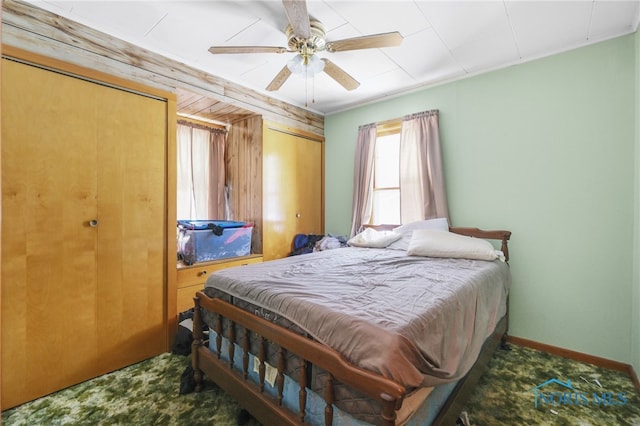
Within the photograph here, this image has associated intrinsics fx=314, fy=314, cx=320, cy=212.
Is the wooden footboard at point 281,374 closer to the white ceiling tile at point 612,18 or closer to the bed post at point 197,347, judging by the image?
the bed post at point 197,347

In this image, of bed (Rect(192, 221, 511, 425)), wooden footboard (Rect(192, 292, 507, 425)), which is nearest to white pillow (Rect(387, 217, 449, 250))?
bed (Rect(192, 221, 511, 425))

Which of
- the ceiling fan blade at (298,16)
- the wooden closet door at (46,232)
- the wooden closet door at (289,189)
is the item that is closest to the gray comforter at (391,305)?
the wooden closet door at (46,232)

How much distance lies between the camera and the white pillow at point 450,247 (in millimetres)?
2580

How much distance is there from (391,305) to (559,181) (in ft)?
6.94

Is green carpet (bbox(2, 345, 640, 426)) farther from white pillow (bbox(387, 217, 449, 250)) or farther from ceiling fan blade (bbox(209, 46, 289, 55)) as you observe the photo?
ceiling fan blade (bbox(209, 46, 289, 55))

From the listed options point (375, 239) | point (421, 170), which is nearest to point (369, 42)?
point (421, 170)

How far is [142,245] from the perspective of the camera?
2541mm

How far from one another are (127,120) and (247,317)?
186 cm

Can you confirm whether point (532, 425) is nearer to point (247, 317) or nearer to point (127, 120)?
point (247, 317)

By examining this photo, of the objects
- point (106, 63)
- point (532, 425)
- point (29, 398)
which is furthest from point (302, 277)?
point (106, 63)

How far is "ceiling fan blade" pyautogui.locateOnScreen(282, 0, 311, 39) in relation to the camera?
176 centimetres

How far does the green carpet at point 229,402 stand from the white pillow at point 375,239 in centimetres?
134

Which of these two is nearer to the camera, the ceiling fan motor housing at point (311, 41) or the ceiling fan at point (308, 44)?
the ceiling fan at point (308, 44)

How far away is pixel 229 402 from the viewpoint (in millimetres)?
1992
